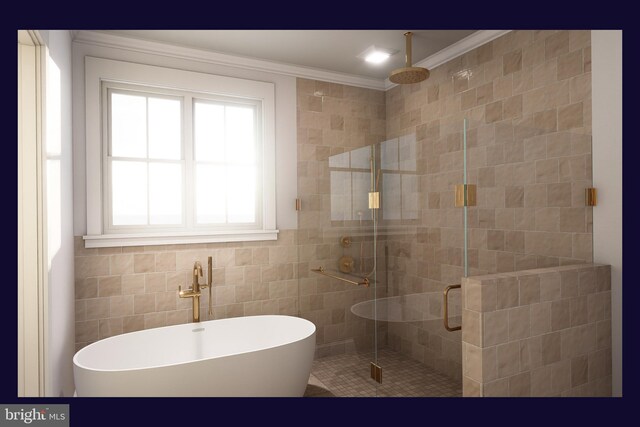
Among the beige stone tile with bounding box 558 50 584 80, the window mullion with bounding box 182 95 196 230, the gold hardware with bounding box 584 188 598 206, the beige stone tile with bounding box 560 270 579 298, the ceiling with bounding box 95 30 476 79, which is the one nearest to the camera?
the beige stone tile with bounding box 560 270 579 298

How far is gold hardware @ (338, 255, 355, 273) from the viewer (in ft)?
8.46

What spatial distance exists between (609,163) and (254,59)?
271cm

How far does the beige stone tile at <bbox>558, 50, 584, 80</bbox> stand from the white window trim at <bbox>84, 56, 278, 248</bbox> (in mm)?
2187

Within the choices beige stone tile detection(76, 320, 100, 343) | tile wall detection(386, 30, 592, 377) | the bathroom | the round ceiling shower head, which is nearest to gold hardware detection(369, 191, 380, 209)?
the bathroom

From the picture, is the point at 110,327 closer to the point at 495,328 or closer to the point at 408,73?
the point at 495,328

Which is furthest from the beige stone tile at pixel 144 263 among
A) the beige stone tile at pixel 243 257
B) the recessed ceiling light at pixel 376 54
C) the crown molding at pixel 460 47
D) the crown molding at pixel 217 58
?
the crown molding at pixel 460 47

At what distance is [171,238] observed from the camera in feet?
9.61

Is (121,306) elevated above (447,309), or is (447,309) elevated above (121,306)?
(447,309)

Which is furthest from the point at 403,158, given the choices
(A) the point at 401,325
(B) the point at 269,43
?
(B) the point at 269,43

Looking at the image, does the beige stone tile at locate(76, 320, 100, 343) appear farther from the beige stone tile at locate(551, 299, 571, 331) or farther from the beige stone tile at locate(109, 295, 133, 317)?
the beige stone tile at locate(551, 299, 571, 331)

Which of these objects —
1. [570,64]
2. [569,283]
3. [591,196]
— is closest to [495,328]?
[569,283]

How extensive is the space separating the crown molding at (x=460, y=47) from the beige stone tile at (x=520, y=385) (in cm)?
228
